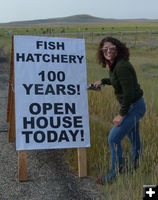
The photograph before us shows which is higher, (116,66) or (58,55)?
(58,55)

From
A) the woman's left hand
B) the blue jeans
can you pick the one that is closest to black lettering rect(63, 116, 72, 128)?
the blue jeans

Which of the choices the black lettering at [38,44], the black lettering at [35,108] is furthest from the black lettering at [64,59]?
the black lettering at [35,108]

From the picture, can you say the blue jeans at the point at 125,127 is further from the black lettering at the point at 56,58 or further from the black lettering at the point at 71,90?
the black lettering at the point at 56,58

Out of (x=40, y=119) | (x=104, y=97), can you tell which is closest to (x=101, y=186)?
(x=40, y=119)

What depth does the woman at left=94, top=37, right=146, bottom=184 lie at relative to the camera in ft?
11.0

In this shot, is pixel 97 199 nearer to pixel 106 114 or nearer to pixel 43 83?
pixel 43 83

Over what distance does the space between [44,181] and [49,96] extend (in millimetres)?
1056

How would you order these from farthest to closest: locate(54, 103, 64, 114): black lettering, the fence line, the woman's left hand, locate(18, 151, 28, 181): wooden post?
the fence line
locate(54, 103, 64, 114): black lettering
locate(18, 151, 28, 181): wooden post
the woman's left hand

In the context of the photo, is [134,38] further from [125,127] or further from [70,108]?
[125,127]

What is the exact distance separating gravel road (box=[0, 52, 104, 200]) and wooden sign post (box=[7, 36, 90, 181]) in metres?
0.18

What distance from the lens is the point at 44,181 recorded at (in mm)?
4023

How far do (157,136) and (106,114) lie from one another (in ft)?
6.47

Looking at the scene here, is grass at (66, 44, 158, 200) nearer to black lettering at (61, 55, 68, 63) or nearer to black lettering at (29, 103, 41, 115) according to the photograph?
black lettering at (29, 103, 41, 115)

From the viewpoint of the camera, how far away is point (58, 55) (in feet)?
14.5
